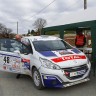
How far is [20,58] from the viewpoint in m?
6.61

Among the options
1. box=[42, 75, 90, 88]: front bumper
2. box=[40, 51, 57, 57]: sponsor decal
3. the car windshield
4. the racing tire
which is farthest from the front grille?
the car windshield

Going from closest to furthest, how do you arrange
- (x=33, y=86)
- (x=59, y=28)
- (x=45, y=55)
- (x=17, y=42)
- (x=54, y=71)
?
1. (x=54, y=71)
2. (x=45, y=55)
3. (x=33, y=86)
4. (x=17, y=42)
5. (x=59, y=28)

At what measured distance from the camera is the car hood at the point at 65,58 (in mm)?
5441

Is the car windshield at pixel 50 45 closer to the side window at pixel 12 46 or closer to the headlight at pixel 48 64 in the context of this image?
the side window at pixel 12 46

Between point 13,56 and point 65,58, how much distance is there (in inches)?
84.4

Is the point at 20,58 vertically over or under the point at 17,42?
under

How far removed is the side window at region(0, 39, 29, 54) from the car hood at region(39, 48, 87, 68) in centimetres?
98

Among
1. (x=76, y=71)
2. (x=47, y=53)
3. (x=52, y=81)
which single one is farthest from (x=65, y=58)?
(x=52, y=81)

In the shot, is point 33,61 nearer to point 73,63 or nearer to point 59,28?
point 73,63

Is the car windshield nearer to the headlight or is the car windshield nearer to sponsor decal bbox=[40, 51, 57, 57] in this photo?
sponsor decal bbox=[40, 51, 57, 57]

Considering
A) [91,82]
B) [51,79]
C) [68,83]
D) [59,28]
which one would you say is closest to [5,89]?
[51,79]

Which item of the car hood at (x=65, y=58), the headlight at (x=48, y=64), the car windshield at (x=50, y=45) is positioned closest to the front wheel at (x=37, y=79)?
the headlight at (x=48, y=64)

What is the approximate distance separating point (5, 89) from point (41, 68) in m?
1.44

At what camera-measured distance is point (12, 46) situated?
24.2 feet
